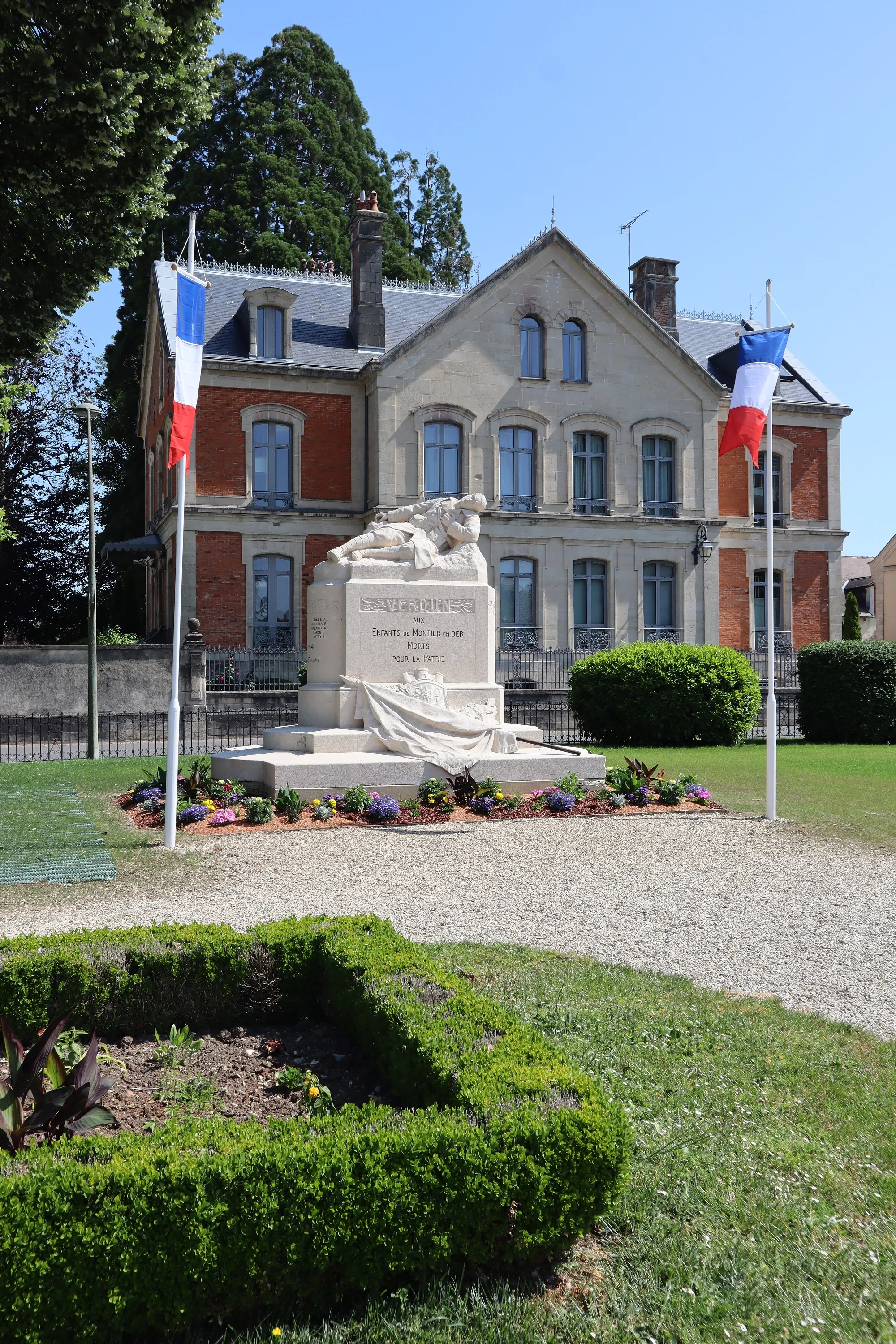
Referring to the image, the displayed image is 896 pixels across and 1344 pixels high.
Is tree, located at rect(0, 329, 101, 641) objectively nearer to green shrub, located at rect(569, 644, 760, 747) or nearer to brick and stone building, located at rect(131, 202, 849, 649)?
brick and stone building, located at rect(131, 202, 849, 649)

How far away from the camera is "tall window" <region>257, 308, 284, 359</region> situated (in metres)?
30.0

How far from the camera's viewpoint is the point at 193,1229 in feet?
8.72

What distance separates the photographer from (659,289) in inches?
1371

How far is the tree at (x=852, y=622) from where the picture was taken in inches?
1550

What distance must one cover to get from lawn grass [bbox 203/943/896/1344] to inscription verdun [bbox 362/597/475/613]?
Result: 29.8ft

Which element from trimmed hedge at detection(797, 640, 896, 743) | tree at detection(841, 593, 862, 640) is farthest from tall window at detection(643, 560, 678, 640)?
tree at detection(841, 593, 862, 640)

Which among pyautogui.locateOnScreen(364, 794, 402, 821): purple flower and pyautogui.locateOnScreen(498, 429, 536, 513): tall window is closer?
pyautogui.locateOnScreen(364, 794, 402, 821): purple flower

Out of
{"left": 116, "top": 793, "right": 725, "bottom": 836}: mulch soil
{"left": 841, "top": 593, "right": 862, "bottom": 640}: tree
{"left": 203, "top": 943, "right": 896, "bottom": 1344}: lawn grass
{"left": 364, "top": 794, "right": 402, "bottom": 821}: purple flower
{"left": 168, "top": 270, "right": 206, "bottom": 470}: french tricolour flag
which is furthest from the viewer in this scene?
{"left": 841, "top": 593, "right": 862, "bottom": 640}: tree

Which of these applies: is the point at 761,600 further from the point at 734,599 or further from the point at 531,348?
the point at 531,348

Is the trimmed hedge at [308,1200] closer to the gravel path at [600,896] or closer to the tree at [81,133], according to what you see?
the gravel path at [600,896]

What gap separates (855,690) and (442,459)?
43.8ft

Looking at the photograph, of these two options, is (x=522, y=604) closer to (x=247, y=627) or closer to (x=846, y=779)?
(x=247, y=627)

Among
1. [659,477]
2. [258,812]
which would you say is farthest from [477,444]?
[258,812]

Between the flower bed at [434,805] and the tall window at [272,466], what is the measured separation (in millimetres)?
17949
